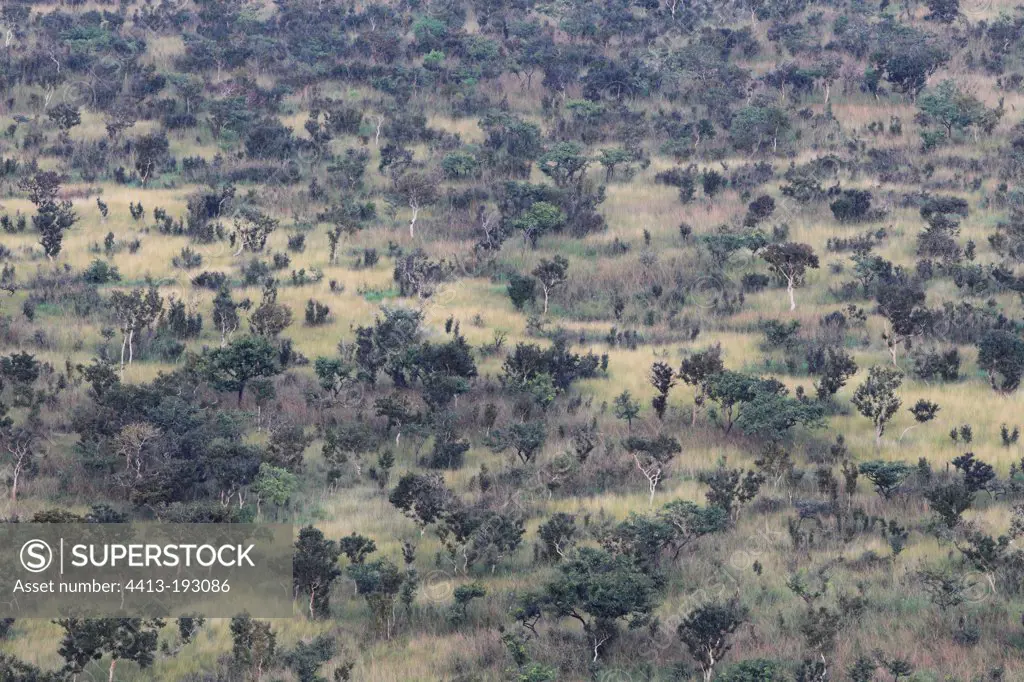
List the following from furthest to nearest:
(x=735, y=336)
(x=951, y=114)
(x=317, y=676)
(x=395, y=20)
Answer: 1. (x=395, y=20)
2. (x=951, y=114)
3. (x=735, y=336)
4. (x=317, y=676)

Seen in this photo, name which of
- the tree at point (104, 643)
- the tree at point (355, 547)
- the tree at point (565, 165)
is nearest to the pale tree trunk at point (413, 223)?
the tree at point (565, 165)

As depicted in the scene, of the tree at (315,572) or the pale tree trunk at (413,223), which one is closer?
the tree at (315,572)

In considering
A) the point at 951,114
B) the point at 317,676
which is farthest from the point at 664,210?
the point at 317,676

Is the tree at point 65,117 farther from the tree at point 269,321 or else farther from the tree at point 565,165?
the tree at point 269,321

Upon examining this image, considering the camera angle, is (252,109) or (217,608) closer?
(217,608)

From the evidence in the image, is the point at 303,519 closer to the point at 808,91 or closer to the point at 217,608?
the point at 217,608

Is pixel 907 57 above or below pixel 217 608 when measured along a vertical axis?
above
